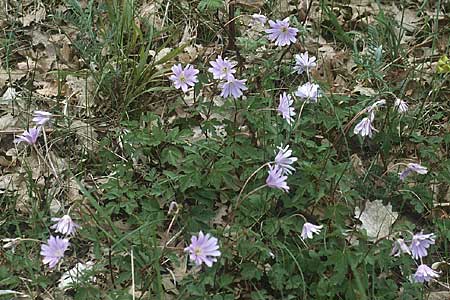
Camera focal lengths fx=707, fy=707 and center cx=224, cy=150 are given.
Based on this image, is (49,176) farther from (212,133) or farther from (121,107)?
(212,133)

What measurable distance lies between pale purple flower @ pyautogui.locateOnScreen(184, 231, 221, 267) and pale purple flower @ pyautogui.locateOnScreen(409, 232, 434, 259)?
2.03 feet

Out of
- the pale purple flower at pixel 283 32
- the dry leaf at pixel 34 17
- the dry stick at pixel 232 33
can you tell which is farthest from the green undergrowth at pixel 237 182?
the dry leaf at pixel 34 17

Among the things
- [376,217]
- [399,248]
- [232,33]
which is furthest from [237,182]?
[232,33]

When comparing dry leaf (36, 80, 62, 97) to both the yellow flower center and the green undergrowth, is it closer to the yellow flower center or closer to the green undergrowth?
the green undergrowth

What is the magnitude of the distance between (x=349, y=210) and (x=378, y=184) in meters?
0.28

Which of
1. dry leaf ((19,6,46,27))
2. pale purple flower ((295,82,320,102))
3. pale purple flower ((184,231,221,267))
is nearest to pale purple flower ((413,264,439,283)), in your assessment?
pale purple flower ((184,231,221,267))

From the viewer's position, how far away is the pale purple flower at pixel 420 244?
2.18 m

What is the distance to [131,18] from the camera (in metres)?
3.23

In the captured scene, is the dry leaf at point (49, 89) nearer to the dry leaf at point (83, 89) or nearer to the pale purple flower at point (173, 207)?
the dry leaf at point (83, 89)

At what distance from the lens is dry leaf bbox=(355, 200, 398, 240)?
2.60 m

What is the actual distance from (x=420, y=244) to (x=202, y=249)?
69 centimetres

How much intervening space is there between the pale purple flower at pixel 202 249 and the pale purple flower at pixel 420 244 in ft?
2.03

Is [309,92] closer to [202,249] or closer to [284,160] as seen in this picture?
[284,160]

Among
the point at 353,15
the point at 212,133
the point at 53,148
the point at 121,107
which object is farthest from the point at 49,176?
the point at 353,15
